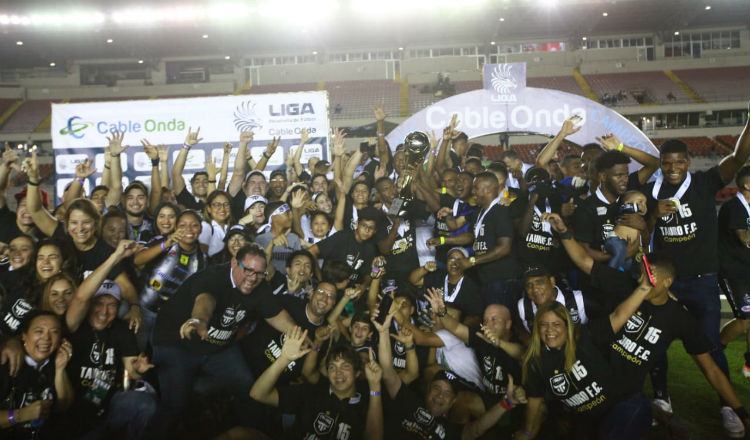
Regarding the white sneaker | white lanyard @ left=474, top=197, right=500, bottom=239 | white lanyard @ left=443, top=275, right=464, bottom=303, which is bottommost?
the white sneaker

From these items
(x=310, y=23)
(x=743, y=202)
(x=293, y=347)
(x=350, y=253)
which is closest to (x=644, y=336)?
(x=743, y=202)

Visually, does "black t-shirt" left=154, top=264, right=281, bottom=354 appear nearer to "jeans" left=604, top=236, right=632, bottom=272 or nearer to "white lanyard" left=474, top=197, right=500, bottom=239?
"white lanyard" left=474, top=197, right=500, bottom=239

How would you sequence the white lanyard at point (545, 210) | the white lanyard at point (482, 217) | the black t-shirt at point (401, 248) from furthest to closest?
the black t-shirt at point (401, 248), the white lanyard at point (482, 217), the white lanyard at point (545, 210)

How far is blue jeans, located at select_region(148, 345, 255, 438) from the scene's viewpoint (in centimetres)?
400

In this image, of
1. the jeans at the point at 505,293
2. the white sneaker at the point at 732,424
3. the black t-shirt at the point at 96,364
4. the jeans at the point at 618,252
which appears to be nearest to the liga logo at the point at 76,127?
the black t-shirt at the point at 96,364

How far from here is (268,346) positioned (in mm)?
4457

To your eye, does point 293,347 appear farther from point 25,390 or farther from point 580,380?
point 580,380

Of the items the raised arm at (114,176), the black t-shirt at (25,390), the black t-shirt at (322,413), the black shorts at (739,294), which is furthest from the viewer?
the raised arm at (114,176)

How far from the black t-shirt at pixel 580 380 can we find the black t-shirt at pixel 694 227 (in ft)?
4.17

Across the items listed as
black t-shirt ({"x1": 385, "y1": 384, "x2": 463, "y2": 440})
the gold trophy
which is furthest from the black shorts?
the gold trophy

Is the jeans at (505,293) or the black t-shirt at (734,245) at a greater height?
the black t-shirt at (734,245)

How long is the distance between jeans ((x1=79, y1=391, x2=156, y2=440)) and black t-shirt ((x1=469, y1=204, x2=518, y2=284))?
10.1 ft

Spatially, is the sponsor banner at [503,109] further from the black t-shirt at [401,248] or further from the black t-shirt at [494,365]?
the black t-shirt at [494,365]

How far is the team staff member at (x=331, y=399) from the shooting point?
387cm
